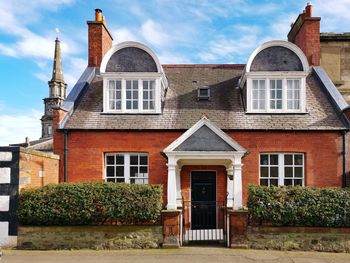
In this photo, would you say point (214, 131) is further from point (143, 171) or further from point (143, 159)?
point (143, 171)

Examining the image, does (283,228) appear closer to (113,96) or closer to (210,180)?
(210,180)

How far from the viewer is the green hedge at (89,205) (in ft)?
39.8

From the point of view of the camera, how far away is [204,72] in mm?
19406

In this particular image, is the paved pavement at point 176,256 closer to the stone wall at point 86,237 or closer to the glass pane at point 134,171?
the stone wall at point 86,237

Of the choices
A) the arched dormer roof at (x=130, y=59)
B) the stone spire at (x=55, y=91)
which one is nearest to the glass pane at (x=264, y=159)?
the arched dormer roof at (x=130, y=59)

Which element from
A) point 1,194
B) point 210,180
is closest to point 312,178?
point 210,180

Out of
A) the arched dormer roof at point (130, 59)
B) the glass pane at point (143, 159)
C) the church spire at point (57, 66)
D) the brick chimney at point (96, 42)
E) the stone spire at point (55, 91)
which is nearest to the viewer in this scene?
the glass pane at point (143, 159)

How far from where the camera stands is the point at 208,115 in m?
16.4

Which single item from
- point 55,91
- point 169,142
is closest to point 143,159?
point 169,142

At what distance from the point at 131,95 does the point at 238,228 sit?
25.3 ft

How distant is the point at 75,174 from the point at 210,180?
5.77 meters

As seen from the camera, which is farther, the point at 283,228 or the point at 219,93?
the point at 219,93

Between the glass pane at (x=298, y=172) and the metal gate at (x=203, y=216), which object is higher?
the glass pane at (x=298, y=172)

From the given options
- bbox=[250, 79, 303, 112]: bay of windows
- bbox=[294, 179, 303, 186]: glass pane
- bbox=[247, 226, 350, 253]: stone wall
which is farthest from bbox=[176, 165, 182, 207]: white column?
bbox=[294, 179, 303, 186]: glass pane
